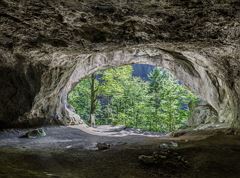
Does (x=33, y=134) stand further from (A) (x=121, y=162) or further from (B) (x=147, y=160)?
(B) (x=147, y=160)

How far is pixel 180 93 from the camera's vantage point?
2867 cm

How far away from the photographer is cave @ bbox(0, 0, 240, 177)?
20.5 ft

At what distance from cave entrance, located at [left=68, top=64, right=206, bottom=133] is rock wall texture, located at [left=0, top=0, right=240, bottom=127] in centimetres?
1075

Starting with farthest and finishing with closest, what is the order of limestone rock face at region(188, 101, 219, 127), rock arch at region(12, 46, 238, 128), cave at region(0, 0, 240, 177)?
limestone rock face at region(188, 101, 219, 127)
rock arch at region(12, 46, 238, 128)
cave at region(0, 0, 240, 177)

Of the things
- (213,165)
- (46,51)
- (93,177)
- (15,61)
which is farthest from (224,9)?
(15,61)

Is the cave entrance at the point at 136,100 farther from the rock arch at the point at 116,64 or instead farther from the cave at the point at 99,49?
the cave at the point at 99,49

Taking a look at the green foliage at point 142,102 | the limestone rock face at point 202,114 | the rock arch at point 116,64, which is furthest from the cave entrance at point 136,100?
the rock arch at point 116,64

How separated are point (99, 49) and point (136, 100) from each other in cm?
2321

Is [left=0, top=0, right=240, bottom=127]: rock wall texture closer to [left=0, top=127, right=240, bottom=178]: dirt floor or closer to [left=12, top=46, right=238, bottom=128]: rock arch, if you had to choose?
[left=12, top=46, right=238, bottom=128]: rock arch

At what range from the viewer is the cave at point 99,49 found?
6.25 meters

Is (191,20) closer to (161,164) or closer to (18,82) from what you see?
(161,164)

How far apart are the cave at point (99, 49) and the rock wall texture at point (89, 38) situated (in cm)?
3

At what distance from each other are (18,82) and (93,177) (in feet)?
25.0

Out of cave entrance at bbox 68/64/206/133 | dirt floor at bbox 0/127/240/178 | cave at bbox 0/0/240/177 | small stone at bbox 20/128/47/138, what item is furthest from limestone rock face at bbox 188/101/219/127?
small stone at bbox 20/128/47/138
